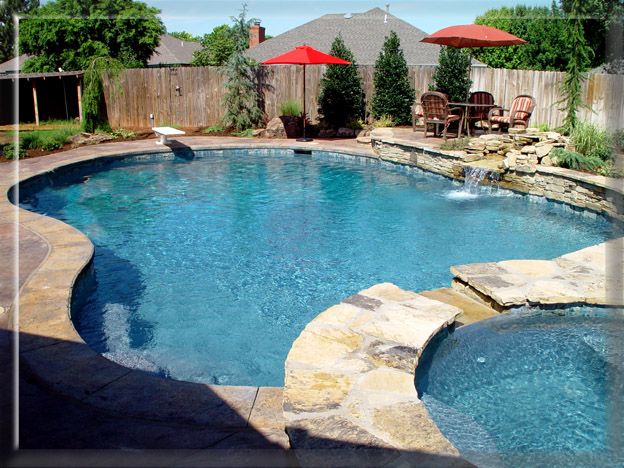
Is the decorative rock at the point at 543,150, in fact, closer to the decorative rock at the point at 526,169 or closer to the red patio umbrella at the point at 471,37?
the decorative rock at the point at 526,169

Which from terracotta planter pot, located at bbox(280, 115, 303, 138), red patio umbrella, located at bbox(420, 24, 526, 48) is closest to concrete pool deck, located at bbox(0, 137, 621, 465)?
red patio umbrella, located at bbox(420, 24, 526, 48)

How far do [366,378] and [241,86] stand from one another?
521 inches

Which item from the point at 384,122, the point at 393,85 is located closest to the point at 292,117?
the point at 384,122

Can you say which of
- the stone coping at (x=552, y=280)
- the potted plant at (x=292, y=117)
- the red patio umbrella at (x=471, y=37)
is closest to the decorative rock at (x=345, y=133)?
the potted plant at (x=292, y=117)

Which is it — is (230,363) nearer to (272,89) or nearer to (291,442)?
(291,442)


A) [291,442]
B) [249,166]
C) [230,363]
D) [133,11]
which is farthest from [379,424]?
[133,11]

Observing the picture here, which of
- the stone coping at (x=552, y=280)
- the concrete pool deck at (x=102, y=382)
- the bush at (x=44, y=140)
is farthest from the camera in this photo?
the bush at (x=44, y=140)

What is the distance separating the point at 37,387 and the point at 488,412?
114 inches

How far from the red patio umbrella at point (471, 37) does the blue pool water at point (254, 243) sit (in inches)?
110

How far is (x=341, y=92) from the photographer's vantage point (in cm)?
1537

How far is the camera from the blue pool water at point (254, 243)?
5.34 metres

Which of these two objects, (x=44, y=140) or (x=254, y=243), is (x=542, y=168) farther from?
(x=44, y=140)

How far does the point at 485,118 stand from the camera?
41.9 ft

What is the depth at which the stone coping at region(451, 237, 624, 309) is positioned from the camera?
5051mm
